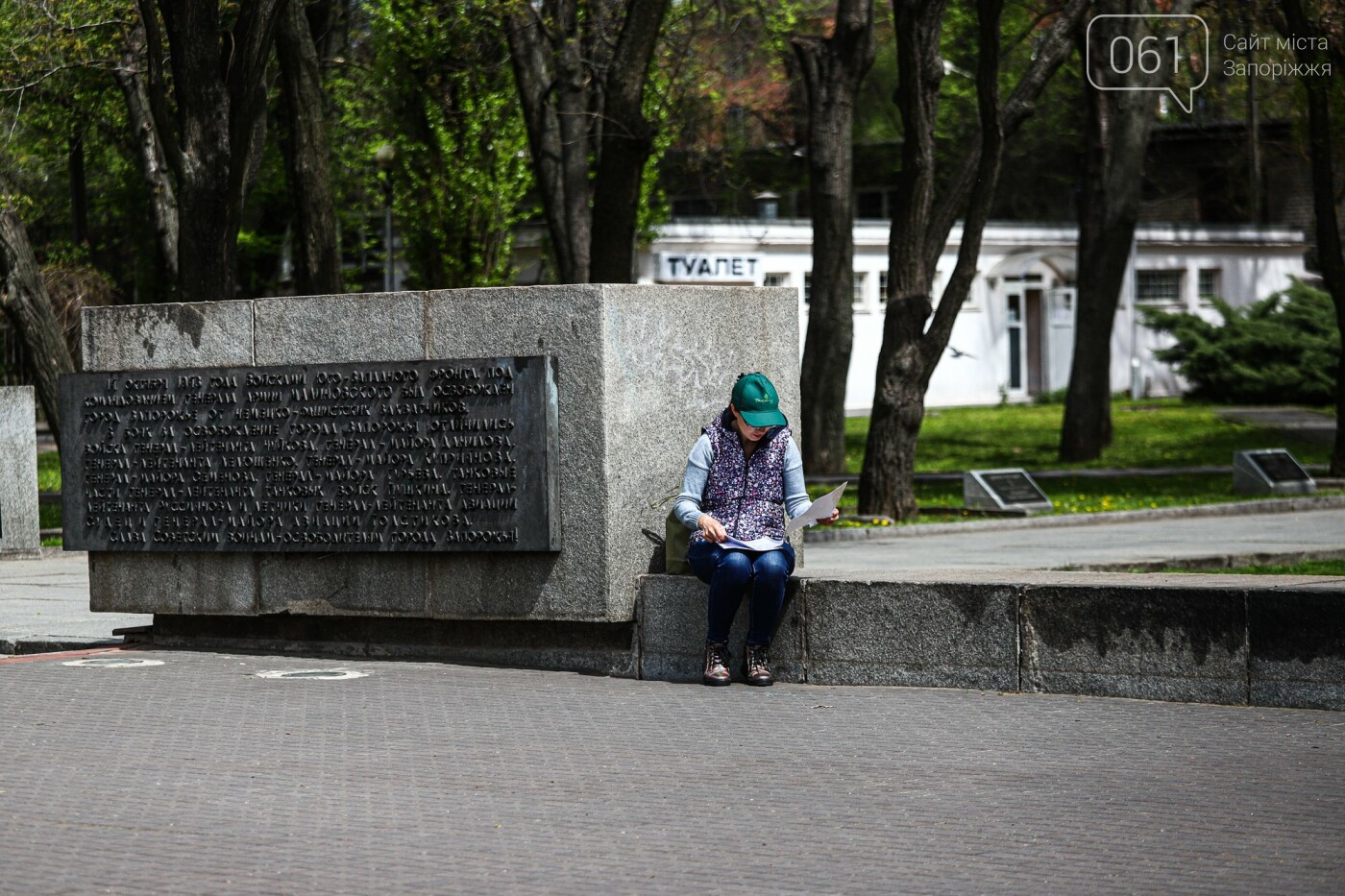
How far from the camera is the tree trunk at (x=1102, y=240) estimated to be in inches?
1108

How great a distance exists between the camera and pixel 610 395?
32.1ft

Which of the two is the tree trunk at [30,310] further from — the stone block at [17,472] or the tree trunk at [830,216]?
the tree trunk at [830,216]

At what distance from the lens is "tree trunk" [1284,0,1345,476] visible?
75.4ft

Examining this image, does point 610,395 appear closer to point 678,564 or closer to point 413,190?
point 678,564

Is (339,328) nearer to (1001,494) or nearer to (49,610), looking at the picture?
(49,610)

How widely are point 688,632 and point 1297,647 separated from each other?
2.96 m

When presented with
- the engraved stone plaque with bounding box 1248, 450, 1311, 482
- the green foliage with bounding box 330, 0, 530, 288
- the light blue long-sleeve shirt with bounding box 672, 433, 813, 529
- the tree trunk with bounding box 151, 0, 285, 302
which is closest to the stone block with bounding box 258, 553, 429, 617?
the light blue long-sleeve shirt with bounding box 672, 433, 813, 529

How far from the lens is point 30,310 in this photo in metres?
20.1

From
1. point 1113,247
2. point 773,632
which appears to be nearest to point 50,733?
point 773,632

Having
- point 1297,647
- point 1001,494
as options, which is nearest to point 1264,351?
point 1001,494

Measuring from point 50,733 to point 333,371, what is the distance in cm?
283

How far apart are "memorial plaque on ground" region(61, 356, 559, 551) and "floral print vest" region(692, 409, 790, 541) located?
89 cm

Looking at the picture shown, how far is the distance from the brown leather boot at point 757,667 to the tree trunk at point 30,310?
12.5 m

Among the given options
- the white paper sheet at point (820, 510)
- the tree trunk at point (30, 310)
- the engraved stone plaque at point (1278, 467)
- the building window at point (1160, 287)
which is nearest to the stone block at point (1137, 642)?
the white paper sheet at point (820, 510)
